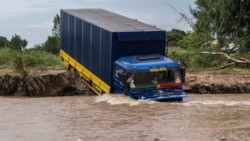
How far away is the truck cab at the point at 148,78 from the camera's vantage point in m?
18.1

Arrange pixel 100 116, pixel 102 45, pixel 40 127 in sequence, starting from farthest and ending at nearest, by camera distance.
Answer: pixel 102 45 < pixel 100 116 < pixel 40 127

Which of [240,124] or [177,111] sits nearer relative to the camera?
[240,124]

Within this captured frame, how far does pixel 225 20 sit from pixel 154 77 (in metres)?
10.2

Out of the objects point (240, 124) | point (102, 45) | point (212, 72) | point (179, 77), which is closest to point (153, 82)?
point (179, 77)

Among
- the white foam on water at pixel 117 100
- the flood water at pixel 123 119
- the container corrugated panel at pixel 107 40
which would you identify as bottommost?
the flood water at pixel 123 119

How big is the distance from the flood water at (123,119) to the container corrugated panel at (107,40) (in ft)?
4.45

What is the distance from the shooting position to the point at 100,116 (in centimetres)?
1667

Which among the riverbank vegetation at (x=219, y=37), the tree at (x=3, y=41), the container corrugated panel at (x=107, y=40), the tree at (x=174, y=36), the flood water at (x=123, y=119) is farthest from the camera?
the tree at (x=174, y=36)

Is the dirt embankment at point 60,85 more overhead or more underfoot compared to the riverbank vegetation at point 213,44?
more underfoot

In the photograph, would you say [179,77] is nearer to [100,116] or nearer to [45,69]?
[100,116]

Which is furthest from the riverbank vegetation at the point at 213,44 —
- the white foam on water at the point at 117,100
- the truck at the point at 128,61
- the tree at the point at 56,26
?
the tree at the point at 56,26

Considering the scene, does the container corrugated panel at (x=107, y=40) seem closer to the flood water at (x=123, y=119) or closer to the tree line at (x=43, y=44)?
the flood water at (x=123, y=119)

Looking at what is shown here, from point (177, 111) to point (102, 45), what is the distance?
4.20 meters

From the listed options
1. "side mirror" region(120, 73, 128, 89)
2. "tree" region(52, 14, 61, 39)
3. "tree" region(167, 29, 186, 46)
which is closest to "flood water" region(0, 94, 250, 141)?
"side mirror" region(120, 73, 128, 89)
